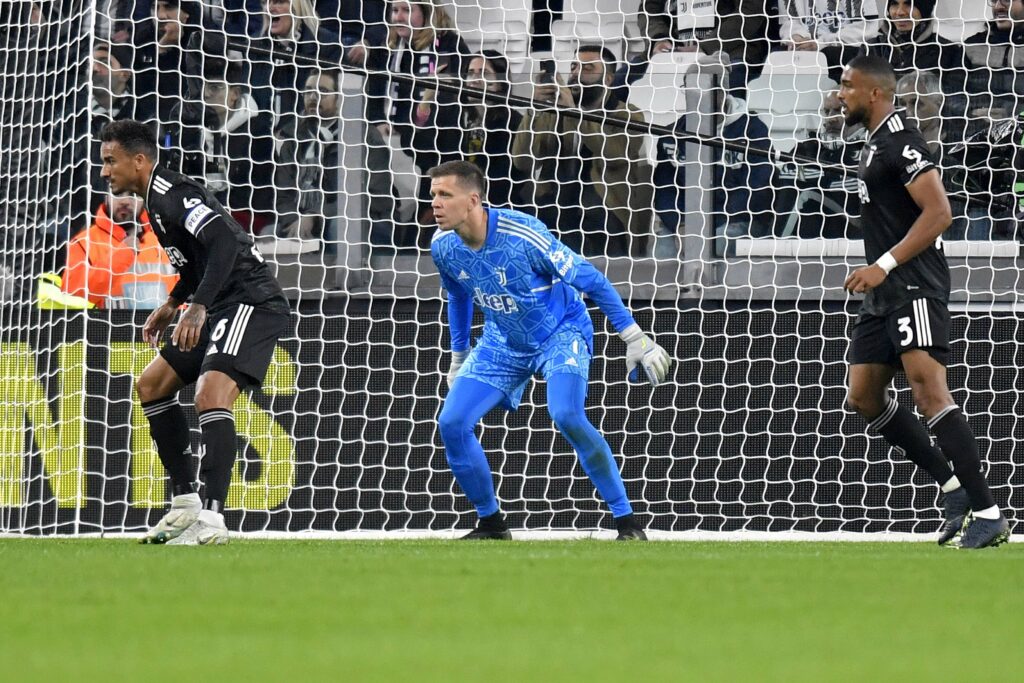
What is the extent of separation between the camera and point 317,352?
9172 millimetres

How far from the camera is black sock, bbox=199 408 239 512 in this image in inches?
278

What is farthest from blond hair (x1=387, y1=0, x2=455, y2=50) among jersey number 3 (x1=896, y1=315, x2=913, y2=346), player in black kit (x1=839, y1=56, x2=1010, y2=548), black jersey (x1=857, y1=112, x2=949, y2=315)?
jersey number 3 (x1=896, y1=315, x2=913, y2=346)

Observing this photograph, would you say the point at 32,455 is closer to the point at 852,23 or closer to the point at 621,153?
the point at 621,153

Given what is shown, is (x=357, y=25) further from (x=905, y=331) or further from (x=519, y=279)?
(x=905, y=331)

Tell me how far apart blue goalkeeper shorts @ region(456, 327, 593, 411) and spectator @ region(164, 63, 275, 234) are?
247 centimetres

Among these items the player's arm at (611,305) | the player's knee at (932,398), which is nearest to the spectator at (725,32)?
the player's arm at (611,305)

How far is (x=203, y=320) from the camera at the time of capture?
274 inches

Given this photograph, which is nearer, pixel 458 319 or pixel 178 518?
pixel 178 518

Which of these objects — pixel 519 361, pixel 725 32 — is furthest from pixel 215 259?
pixel 725 32

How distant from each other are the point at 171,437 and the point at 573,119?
11.8 ft

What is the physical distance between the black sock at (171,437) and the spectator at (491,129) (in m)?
3.09

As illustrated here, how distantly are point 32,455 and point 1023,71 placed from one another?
19.7 ft

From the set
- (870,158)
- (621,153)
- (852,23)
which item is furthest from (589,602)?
(852,23)

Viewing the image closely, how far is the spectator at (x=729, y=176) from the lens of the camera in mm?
9789
